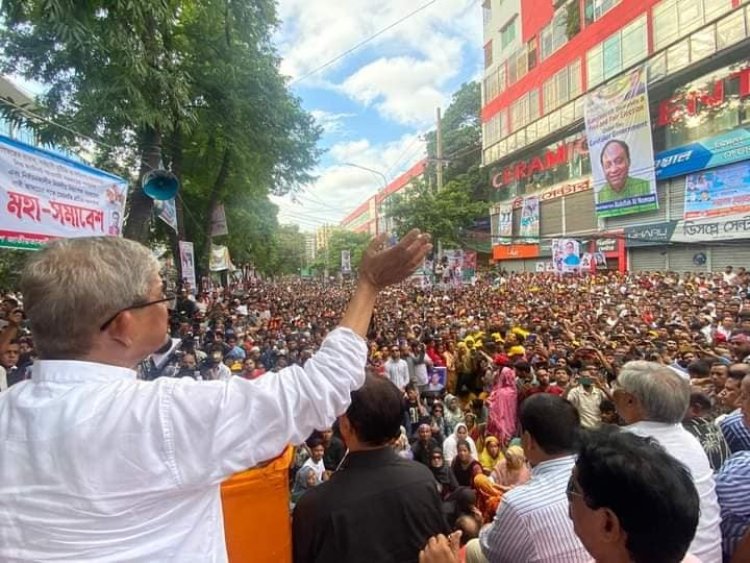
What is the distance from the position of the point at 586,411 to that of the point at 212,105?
1258 centimetres

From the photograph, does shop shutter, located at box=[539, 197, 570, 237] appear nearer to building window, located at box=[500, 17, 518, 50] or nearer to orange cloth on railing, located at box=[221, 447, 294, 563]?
building window, located at box=[500, 17, 518, 50]

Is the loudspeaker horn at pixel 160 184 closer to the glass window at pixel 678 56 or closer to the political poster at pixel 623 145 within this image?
the political poster at pixel 623 145

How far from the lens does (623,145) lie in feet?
71.7

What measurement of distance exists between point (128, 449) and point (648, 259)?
25.7m

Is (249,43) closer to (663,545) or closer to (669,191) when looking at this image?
(663,545)

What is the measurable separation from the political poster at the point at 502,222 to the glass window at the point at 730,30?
53.5 ft

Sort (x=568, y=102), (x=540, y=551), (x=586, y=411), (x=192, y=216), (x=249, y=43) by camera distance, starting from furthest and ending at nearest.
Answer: (x=568, y=102)
(x=192, y=216)
(x=249, y=43)
(x=586, y=411)
(x=540, y=551)

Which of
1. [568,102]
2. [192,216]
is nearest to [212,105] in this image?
[192,216]

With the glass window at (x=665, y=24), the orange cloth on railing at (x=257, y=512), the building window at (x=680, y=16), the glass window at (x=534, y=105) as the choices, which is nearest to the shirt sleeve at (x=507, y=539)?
the orange cloth on railing at (x=257, y=512)

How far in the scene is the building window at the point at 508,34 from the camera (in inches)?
1339

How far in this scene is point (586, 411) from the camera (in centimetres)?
512

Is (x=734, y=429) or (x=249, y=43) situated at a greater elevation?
(x=249, y=43)

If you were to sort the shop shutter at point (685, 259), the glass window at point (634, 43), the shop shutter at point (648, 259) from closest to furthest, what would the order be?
the shop shutter at point (685, 259), the shop shutter at point (648, 259), the glass window at point (634, 43)

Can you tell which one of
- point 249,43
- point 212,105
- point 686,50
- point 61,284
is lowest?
point 61,284
